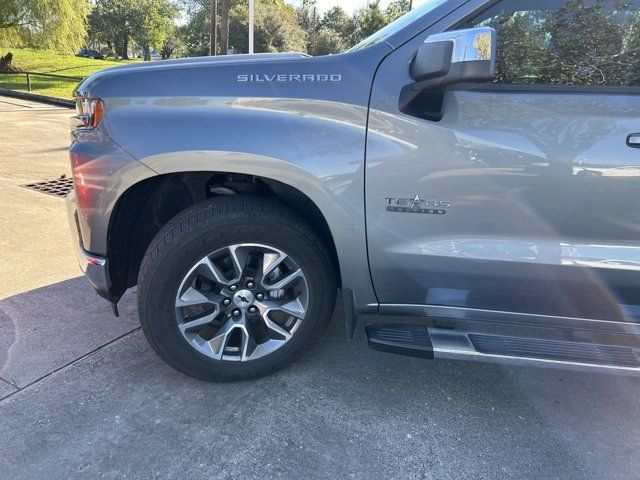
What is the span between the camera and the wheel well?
238cm

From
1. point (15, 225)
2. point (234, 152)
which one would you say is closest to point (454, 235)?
point (234, 152)

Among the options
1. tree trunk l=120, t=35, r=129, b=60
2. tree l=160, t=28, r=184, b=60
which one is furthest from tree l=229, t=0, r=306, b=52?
tree trunk l=120, t=35, r=129, b=60

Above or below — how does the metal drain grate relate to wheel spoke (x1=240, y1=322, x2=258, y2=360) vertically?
above

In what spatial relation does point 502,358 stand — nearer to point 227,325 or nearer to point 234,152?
point 227,325

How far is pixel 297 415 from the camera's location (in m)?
2.35

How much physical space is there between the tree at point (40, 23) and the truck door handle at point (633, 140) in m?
22.6

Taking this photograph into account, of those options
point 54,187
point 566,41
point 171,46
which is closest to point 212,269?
point 566,41

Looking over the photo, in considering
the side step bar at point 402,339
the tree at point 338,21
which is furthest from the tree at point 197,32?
the side step bar at point 402,339

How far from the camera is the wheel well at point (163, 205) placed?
2385 millimetres

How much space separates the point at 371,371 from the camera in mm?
2707

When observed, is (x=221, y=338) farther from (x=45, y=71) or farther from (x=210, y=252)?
(x=45, y=71)

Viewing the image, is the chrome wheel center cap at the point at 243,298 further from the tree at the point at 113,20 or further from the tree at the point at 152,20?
the tree at the point at 113,20

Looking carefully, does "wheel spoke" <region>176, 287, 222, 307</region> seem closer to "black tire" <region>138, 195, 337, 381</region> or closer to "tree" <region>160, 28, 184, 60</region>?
"black tire" <region>138, 195, 337, 381</region>

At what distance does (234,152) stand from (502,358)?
4.90 ft
